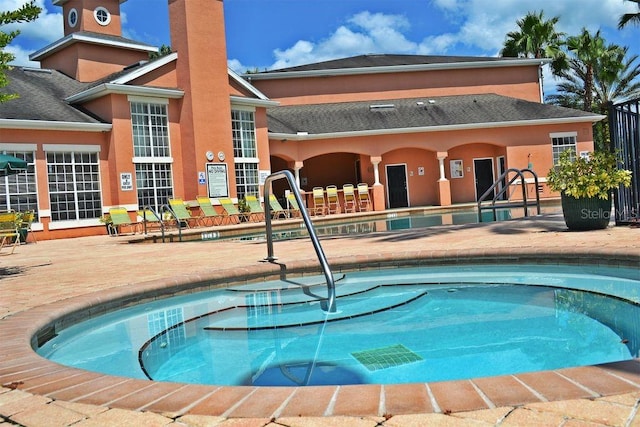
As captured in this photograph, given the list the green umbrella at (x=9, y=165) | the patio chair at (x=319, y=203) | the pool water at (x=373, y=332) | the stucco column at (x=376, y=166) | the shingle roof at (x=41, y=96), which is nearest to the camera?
the pool water at (x=373, y=332)

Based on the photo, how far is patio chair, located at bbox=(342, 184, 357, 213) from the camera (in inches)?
935

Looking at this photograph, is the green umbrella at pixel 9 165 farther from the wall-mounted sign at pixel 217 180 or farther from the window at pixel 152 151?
the wall-mounted sign at pixel 217 180

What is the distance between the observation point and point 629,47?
35219mm

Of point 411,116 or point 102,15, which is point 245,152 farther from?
point 102,15

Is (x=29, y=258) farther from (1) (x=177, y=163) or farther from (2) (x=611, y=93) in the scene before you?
(2) (x=611, y=93)

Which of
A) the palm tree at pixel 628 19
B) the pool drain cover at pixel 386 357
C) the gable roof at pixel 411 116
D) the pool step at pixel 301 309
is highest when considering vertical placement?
the palm tree at pixel 628 19

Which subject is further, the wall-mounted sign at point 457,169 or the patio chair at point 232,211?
the wall-mounted sign at point 457,169

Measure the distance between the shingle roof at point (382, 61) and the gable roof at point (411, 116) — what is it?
2167 mm

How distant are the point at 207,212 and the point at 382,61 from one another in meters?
15.5

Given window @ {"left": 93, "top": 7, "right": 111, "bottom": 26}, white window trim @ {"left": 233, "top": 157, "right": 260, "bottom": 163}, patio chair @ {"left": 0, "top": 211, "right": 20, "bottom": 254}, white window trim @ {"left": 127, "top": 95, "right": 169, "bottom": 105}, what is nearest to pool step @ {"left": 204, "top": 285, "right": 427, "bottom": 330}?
patio chair @ {"left": 0, "top": 211, "right": 20, "bottom": 254}

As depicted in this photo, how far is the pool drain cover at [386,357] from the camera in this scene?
12.8 feet

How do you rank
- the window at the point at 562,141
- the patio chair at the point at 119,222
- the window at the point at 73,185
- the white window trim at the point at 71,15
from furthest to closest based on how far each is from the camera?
1. the window at the point at 562,141
2. the white window trim at the point at 71,15
3. the window at the point at 73,185
4. the patio chair at the point at 119,222

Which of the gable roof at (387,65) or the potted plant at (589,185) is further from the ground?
the gable roof at (387,65)

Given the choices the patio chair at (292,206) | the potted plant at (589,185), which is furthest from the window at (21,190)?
the potted plant at (589,185)
